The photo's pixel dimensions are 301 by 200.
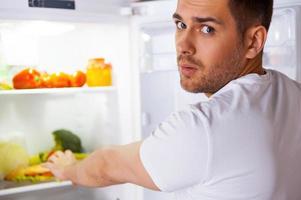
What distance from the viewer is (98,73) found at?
6.64 feet

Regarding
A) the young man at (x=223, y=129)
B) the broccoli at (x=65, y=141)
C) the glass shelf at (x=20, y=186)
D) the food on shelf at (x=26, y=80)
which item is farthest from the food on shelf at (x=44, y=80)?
the young man at (x=223, y=129)

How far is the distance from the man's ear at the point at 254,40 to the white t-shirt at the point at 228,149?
108 mm

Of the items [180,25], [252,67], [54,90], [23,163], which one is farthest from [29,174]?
[252,67]

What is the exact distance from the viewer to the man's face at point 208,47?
1.03 meters

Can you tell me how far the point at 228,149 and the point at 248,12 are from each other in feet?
1.14

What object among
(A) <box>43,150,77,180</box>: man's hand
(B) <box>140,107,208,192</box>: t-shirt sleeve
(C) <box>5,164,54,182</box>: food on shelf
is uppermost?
(B) <box>140,107,208,192</box>: t-shirt sleeve

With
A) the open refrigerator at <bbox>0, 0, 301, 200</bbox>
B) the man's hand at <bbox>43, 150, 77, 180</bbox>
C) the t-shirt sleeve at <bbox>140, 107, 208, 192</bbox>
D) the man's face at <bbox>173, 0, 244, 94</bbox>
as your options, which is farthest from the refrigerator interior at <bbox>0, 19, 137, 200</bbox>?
the t-shirt sleeve at <bbox>140, 107, 208, 192</bbox>

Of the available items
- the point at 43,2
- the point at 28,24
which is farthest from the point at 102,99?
the point at 43,2

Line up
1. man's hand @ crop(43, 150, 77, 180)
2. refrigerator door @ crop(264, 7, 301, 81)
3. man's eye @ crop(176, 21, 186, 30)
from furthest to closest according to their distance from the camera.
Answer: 1. refrigerator door @ crop(264, 7, 301, 81)
2. man's hand @ crop(43, 150, 77, 180)
3. man's eye @ crop(176, 21, 186, 30)

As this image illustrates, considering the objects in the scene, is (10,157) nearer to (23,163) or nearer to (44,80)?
(23,163)

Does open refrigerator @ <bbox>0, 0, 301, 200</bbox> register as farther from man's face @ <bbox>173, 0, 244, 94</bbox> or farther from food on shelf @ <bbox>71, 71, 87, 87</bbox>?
man's face @ <bbox>173, 0, 244, 94</bbox>

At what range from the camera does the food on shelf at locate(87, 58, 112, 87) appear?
2.02 meters

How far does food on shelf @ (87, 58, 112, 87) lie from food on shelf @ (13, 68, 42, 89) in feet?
0.81

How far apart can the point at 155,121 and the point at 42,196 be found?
2.37 feet
